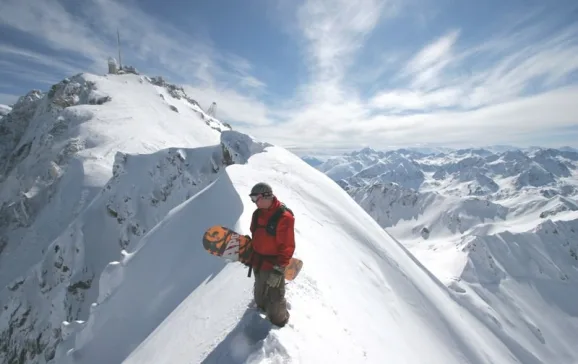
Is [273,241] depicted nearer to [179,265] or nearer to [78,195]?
[179,265]

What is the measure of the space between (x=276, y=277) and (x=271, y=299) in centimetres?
52

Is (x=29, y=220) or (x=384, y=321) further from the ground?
(x=384, y=321)

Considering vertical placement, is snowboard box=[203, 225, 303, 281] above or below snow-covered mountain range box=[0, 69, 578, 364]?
above

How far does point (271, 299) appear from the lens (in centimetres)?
582

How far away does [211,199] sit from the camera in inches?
571

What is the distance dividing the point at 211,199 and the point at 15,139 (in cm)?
8689

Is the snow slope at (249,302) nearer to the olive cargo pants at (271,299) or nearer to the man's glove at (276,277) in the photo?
the olive cargo pants at (271,299)

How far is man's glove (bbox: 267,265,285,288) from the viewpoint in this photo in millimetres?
5629

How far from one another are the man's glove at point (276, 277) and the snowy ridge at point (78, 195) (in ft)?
85.0

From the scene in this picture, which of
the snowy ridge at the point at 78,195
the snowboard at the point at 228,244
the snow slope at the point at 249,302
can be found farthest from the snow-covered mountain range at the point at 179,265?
the snowboard at the point at 228,244

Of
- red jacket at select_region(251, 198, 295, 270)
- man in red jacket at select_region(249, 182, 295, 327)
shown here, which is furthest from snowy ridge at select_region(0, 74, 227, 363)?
red jacket at select_region(251, 198, 295, 270)

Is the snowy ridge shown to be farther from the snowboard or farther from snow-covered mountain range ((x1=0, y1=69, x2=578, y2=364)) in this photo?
the snowboard

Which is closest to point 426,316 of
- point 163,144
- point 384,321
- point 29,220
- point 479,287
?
point 384,321

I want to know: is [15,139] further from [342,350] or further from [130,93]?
[342,350]
